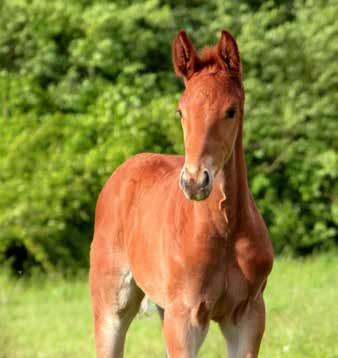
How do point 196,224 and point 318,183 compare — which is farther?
point 318,183

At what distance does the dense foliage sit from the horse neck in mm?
7587

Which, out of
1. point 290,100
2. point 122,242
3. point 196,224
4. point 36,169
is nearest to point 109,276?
point 122,242

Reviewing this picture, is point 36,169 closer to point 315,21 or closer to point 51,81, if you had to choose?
point 51,81

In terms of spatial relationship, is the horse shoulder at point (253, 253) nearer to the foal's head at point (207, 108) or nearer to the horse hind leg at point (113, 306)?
the foal's head at point (207, 108)

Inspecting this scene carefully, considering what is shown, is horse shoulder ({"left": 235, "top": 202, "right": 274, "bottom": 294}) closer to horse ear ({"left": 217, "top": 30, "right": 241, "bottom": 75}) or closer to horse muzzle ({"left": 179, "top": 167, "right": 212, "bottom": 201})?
horse muzzle ({"left": 179, "top": 167, "right": 212, "bottom": 201})

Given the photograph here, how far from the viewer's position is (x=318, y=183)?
1523cm

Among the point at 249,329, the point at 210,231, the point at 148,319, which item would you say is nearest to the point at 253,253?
the point at 210,231

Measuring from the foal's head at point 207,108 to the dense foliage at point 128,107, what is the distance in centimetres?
765

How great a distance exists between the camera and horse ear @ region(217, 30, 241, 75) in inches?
251

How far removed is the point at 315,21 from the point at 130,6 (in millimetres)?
1982

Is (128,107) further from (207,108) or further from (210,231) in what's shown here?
(207,108)

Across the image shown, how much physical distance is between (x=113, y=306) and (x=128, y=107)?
7364 mm

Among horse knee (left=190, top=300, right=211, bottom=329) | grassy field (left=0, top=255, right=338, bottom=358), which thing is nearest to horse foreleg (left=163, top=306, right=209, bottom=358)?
horse knee (left=190, top=300, right=211, bottom=329)

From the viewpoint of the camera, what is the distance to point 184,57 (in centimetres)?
648
